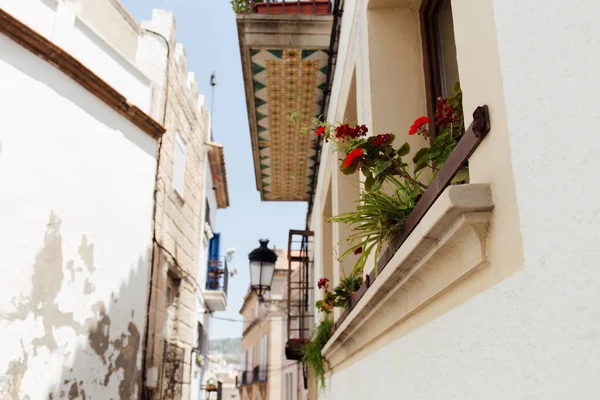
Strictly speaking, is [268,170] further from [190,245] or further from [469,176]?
[469,176]

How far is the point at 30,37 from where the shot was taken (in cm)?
604

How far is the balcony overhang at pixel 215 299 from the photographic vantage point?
14781mm

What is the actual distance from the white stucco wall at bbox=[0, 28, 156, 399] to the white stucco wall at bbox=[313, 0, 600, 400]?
5.15m

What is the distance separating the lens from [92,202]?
7.06 metres

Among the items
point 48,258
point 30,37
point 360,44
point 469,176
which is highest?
point 30,37

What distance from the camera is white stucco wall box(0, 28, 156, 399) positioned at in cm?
564

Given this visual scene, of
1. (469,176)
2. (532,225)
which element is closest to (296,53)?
(469,176)

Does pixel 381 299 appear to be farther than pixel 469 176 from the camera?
Yes

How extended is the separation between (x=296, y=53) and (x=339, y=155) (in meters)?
1.74

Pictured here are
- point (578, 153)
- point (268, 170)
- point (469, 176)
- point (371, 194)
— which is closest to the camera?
point (578, 153)

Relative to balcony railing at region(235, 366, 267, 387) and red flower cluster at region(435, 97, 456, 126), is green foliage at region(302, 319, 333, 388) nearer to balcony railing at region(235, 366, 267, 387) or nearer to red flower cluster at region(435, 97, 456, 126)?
red flower cluster at region(435, 97, 456, 126)

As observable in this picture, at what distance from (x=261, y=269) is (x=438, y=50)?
5892 mm

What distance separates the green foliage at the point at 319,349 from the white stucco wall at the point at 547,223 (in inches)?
163

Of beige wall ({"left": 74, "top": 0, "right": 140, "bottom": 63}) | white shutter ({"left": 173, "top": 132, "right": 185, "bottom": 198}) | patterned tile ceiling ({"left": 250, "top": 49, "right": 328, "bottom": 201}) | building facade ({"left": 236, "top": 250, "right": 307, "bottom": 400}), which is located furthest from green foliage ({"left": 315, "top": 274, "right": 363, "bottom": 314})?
building facade ({"left": 236, "top": 250, "right": 307, "bottom": 400})
